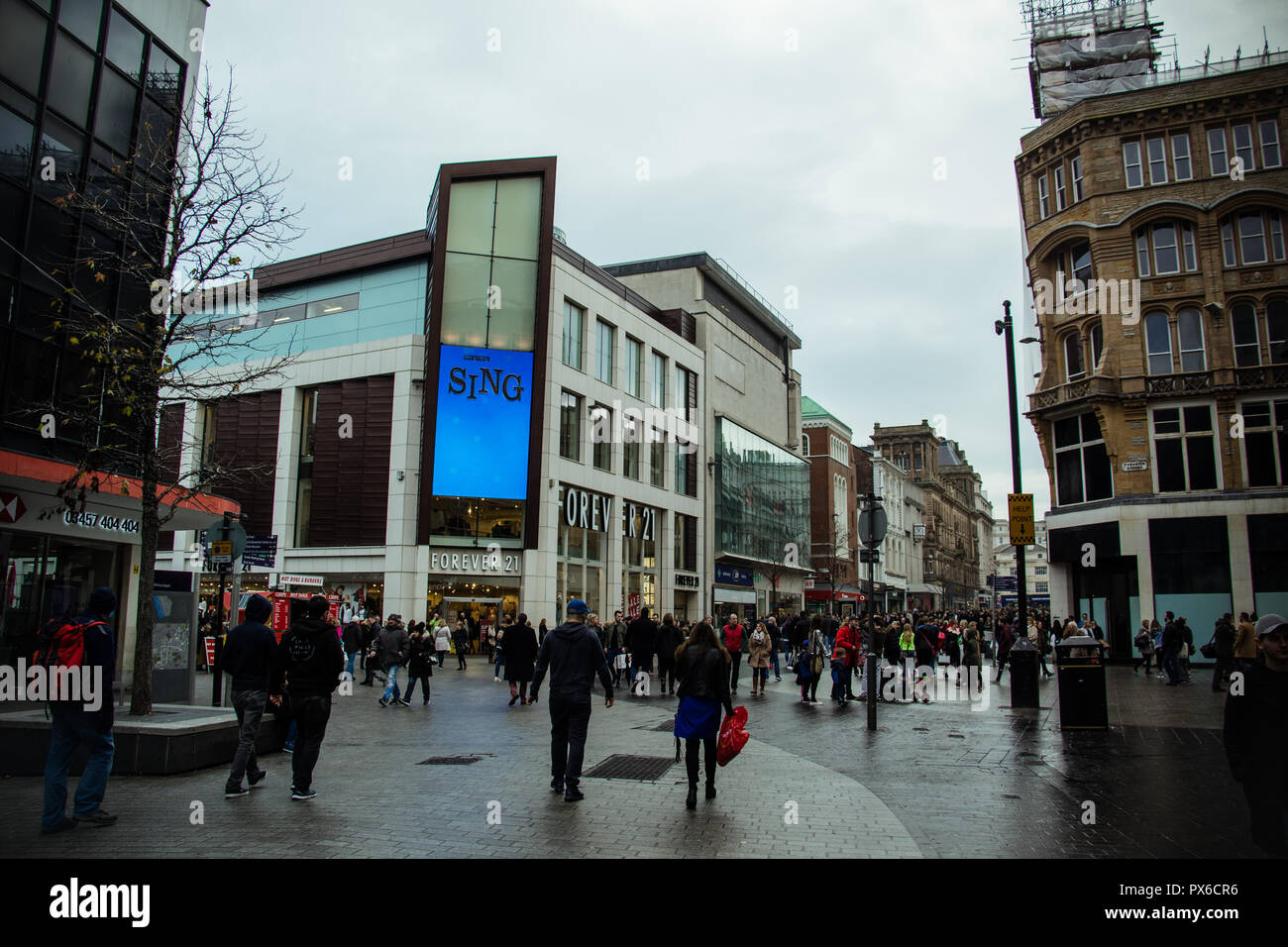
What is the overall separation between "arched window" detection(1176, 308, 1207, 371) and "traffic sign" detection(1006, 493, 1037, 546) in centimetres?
1807

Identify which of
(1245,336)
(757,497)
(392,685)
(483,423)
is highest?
(1245,336)

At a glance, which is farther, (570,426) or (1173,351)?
(570,426)

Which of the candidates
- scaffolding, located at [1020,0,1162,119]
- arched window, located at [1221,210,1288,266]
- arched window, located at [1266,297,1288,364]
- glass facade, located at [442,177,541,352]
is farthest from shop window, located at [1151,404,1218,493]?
glass facade, located at [442,177,541,352]

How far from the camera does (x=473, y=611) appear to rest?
35938 mm

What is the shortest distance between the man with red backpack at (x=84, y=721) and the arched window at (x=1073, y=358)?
33.0 meters

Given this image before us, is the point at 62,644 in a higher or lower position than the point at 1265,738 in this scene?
higher

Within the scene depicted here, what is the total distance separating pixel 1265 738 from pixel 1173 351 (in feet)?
97.5

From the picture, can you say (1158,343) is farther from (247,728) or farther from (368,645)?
(247,728)

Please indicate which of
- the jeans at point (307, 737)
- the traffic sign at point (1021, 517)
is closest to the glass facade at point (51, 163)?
the jeans at point (307, 737)

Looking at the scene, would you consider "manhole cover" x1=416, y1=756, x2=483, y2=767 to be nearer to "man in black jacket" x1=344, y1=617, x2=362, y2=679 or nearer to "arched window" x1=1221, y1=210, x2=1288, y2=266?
"man in black jacket" x1=344, y1=617, x2=362, y2=679

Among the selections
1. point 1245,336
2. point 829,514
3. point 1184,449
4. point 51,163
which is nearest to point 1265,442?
point 1184,449

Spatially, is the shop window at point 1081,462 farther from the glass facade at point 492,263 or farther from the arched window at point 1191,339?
the glass facade at point 492,263

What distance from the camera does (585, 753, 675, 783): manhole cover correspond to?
918 centimetres
